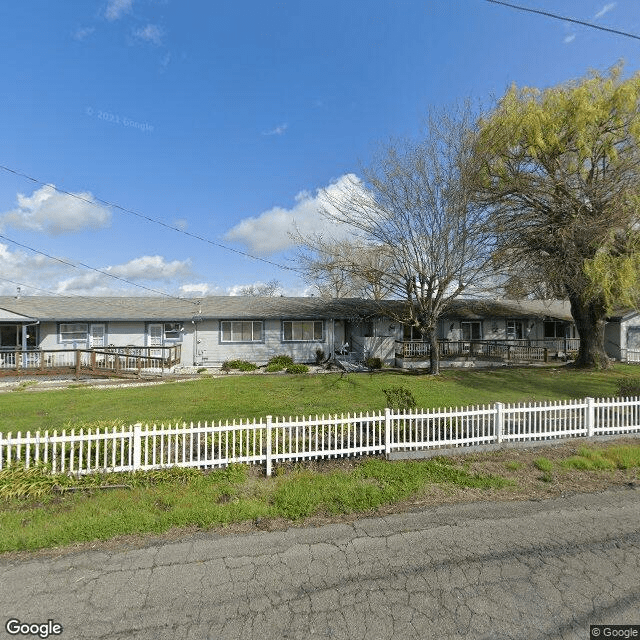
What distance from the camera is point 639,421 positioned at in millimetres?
8773

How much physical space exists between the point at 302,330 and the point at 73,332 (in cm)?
1352

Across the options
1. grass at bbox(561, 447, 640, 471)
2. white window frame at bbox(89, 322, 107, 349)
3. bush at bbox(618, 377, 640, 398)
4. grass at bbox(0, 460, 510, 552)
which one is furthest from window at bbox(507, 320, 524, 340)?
white window frame at bbox(89, 322, 107, 349)

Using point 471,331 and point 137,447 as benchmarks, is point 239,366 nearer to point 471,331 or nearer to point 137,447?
A: point 137,447

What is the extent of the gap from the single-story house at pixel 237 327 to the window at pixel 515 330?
8 cm

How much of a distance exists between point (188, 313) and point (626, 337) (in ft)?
104

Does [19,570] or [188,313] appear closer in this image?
[19,570]

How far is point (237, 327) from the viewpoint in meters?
22.3

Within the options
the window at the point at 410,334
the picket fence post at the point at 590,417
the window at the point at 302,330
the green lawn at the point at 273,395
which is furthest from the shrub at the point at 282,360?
the picket fence post at the point at 590,417

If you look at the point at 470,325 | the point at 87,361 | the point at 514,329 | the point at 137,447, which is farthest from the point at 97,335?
the point at 514,329

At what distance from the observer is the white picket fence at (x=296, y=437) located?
619cm

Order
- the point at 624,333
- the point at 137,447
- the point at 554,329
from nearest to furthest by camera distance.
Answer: the point at 137,447 → the point at 624,333 → the point at 554,329

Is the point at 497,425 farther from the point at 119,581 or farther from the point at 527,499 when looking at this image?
the point at 119,581

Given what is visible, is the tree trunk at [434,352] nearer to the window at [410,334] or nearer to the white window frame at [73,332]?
the window at [410,334]

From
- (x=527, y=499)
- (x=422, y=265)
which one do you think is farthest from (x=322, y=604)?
(x=422, y=265)
